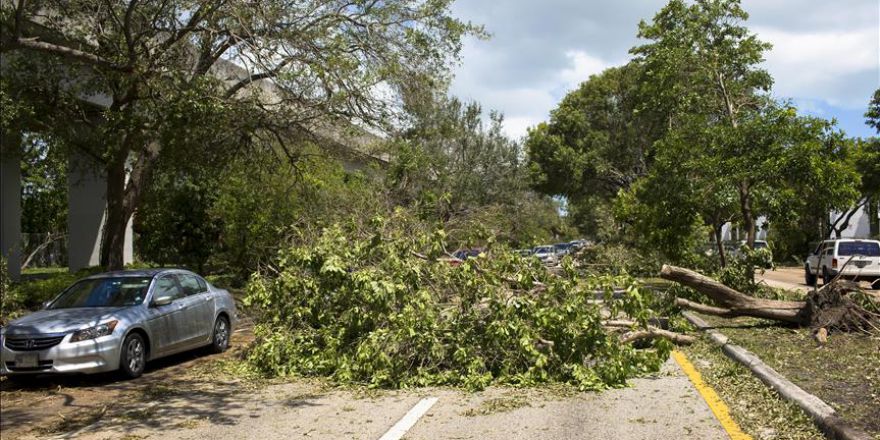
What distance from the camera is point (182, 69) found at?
15.7 metres

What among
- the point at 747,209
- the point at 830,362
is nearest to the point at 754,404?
the point at 830,362

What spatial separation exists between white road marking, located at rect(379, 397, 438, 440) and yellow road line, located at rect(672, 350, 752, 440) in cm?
286

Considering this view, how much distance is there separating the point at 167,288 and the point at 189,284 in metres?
A: 0.72

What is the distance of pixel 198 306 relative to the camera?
11.7 m

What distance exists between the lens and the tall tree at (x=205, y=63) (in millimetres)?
14180

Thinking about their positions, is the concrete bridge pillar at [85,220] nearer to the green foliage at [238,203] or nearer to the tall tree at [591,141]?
the green foliage at [238,203]

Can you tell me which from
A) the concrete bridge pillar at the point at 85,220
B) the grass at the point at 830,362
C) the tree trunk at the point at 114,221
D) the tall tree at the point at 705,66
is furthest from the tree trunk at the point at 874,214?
the concrete bridge pillar at the point at 85,220

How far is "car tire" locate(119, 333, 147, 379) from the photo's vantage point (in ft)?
31.8

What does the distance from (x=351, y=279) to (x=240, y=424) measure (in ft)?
9.74

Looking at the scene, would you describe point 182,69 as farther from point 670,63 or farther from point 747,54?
point 747,54

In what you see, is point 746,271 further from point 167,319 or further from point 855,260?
point 167,319

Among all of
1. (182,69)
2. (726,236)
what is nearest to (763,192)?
(182,69)

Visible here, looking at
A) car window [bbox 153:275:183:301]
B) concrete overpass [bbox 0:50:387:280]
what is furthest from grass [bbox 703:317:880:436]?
concrete overpass [bbox 0:50:387:280]

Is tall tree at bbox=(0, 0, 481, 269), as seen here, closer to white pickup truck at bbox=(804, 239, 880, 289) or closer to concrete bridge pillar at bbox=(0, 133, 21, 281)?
concrete bridge pillar at bbox=(0, 133, 21, 281)
